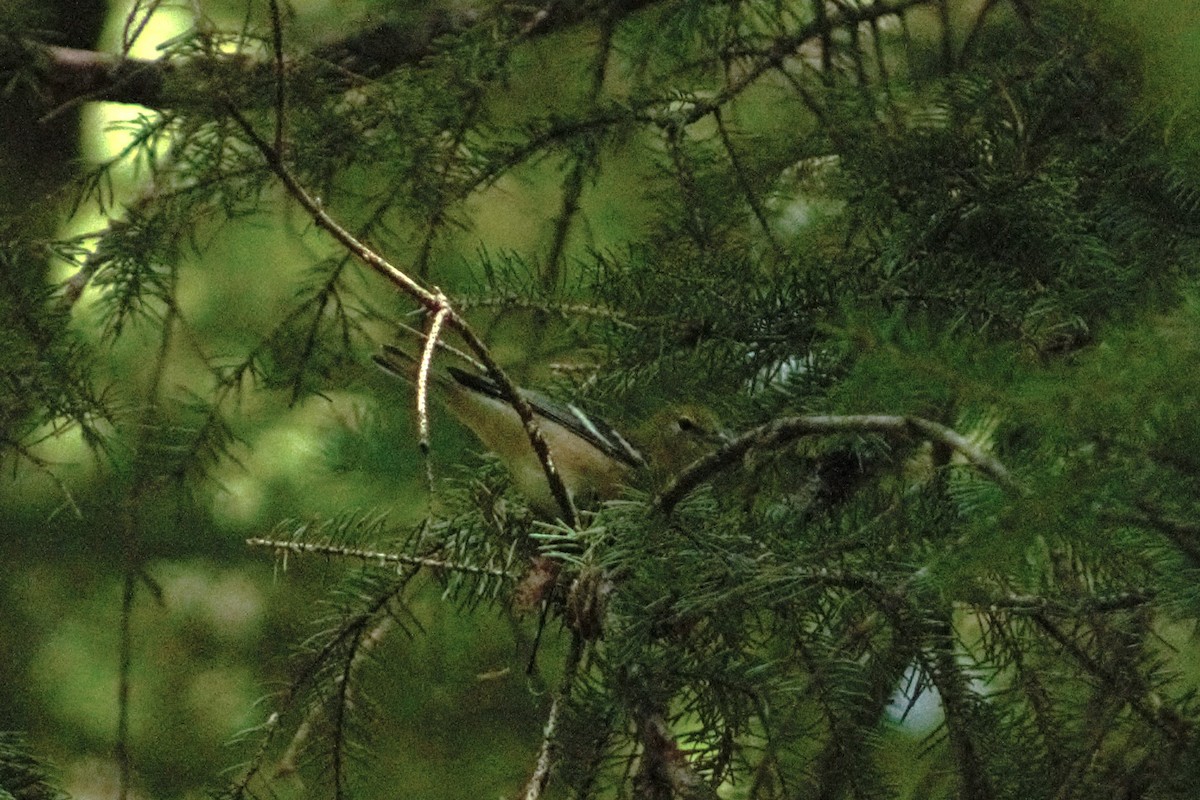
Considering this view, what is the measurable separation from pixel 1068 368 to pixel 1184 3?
169 mm

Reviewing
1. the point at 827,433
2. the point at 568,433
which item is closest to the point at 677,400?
the point at 568,433

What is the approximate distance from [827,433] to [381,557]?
0.29 m

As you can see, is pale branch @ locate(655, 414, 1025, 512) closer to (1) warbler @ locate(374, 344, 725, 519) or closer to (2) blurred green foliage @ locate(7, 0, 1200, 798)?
(2) blurred green foliage @ locate(7, 0, 1200, 798)

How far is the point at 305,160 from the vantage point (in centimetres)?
88

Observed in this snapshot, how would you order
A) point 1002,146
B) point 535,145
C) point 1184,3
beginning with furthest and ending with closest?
point 535,145
point 1002,146
point 1184,3

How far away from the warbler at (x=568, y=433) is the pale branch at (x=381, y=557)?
135mm

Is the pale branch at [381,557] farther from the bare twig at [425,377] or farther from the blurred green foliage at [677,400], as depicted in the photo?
the bare twig at [425,377]

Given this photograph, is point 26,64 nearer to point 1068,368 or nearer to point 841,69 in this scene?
point 841,69

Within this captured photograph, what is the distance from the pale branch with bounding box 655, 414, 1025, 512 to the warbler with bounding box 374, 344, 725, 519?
0.30m

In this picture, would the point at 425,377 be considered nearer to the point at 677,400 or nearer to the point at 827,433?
the point at 827,433

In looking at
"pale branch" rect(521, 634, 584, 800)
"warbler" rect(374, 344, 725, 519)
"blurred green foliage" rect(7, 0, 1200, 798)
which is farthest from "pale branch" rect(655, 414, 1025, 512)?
"warbler" rect(374, 344, 725, 519)

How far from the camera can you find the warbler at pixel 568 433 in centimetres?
93

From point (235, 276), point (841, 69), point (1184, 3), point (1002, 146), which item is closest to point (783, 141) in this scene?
point (841, 69)

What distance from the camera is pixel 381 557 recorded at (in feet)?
2.43
